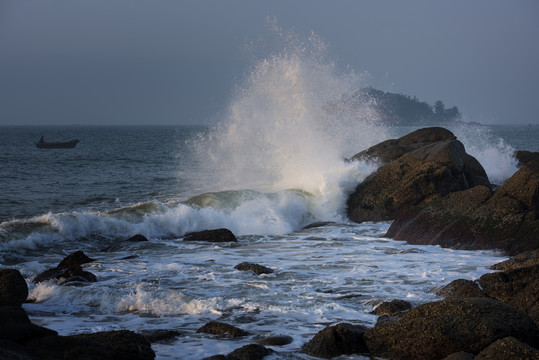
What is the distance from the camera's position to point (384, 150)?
16031 mm

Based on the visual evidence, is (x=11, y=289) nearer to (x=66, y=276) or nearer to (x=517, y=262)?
(x=66, y=276)

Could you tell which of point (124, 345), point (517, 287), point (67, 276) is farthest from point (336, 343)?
point (67, 276)

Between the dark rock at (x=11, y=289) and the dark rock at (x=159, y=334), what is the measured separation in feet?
5.93

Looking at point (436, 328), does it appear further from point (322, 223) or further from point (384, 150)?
point (384, 150)

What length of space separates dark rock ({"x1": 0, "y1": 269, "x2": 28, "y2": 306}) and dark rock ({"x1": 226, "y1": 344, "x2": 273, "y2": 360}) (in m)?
3.07

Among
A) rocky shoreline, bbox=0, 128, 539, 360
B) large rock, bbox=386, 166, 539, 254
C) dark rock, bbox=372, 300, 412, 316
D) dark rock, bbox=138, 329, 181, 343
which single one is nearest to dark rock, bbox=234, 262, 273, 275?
rocky shoreline, bbox=0, 128, 539, 360

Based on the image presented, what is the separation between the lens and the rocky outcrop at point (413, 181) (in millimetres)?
13125

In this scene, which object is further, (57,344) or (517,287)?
(517,287)

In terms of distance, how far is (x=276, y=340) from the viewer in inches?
217

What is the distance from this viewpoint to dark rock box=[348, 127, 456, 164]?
15.8 m

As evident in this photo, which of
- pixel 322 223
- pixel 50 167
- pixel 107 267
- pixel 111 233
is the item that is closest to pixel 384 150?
pixel 322 223

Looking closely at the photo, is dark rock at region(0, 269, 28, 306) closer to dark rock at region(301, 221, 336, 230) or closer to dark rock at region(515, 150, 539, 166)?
dark rock at region(301, 221, 336, 230)

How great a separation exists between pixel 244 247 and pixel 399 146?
21.9ft

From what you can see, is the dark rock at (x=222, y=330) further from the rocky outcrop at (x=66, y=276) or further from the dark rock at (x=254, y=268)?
the rocky outcrop at (x=66, y=276)
